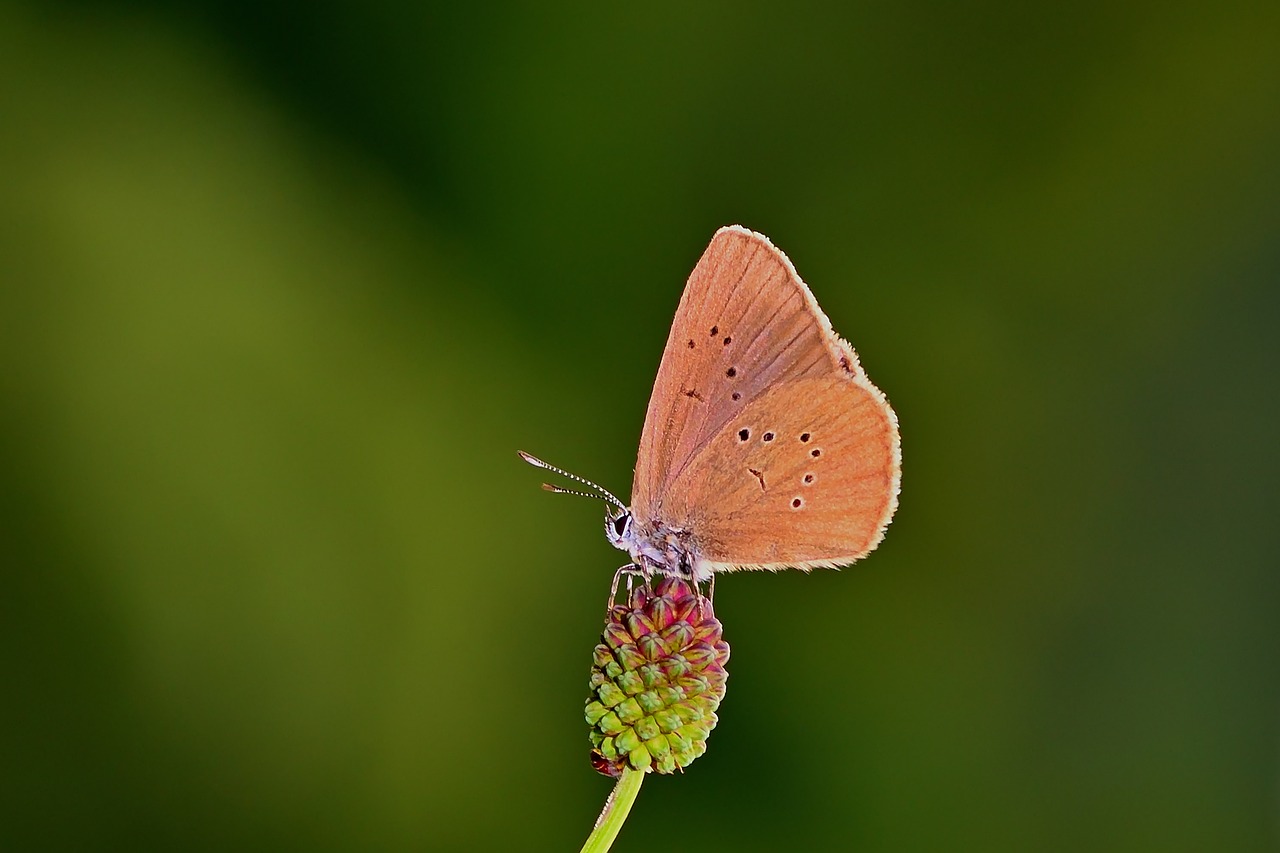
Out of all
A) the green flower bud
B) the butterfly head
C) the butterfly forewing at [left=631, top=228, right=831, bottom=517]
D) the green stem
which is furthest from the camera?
the butterfly head

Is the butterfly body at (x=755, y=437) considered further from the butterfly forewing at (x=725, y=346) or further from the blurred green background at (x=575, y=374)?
the blurred green background at (x=575, y=374)

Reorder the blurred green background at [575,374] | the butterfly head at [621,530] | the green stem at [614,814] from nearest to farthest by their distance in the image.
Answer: the green stem at [614,814], the butterfly head at [621,530], the blurred green background at [575,374]

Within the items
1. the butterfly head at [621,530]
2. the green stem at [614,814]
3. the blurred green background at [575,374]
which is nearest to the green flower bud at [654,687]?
Result: the green stem at [614,814]

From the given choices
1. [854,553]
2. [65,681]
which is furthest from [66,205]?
[854,553]

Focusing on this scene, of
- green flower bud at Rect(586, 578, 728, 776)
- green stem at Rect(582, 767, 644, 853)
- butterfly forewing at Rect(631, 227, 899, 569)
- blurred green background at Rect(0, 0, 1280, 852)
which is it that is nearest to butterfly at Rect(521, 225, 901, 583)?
butterfly forewing at Rect(631, 227, 899, 569)

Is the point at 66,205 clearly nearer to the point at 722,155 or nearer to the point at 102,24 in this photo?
the point at 102,24

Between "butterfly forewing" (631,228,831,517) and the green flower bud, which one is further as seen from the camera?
"butterfly forewing" (631,228,831,517)

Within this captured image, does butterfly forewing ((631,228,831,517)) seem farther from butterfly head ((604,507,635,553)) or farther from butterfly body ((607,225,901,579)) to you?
butterfly head ((604,507,635,553))
